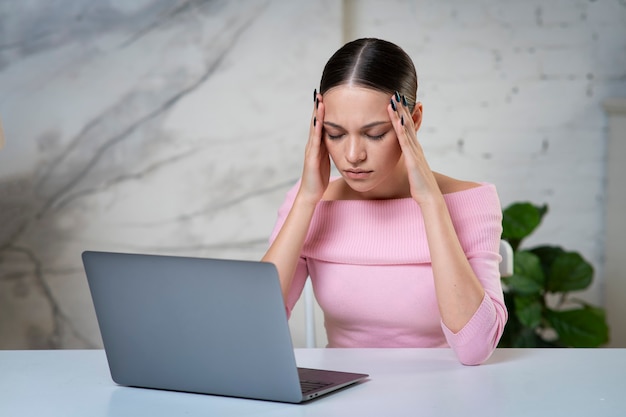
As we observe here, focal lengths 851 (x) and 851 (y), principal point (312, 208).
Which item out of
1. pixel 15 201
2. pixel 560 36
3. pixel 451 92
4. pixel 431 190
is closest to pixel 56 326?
pixel 15 201

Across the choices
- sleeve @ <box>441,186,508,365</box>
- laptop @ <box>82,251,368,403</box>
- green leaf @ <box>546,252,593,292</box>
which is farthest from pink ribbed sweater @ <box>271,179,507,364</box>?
green leaf @ <box>546,252,593,292</box>

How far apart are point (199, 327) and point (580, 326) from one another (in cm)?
209

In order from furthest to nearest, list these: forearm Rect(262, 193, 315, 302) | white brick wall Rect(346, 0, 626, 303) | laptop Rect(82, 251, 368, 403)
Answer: white brick wall Rect(346, 0, 626, 303), forearm Rect(262, 193, 315, 302), laptop Rect(82, 251, 368, 403)

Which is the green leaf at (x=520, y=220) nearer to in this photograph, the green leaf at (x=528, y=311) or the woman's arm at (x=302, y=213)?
the green leaf at (x=528, y=311)

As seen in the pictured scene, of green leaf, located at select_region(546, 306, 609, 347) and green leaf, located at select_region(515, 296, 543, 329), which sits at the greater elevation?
green leaf, located at select_region(515, 296, 543, 329)

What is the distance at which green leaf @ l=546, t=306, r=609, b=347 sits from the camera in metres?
2.90

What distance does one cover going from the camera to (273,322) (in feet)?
3.63

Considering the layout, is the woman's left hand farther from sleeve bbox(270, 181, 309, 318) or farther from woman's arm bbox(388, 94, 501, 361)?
sleeve bbox(270, 181, 309, 318)

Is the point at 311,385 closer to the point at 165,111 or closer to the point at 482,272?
the point at 482,272

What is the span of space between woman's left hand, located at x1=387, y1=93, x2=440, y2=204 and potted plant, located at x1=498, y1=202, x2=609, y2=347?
4.48 ft

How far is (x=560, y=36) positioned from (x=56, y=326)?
2190 mm

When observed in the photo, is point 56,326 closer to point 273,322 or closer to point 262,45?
point 262,45

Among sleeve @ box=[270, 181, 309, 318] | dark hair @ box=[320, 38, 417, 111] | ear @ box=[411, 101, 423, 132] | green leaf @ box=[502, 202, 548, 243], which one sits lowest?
green leaf @ box=[502, 202, 548, 243]

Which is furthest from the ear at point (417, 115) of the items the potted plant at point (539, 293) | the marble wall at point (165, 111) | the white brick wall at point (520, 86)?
the white brick wall at point (520, 86)
